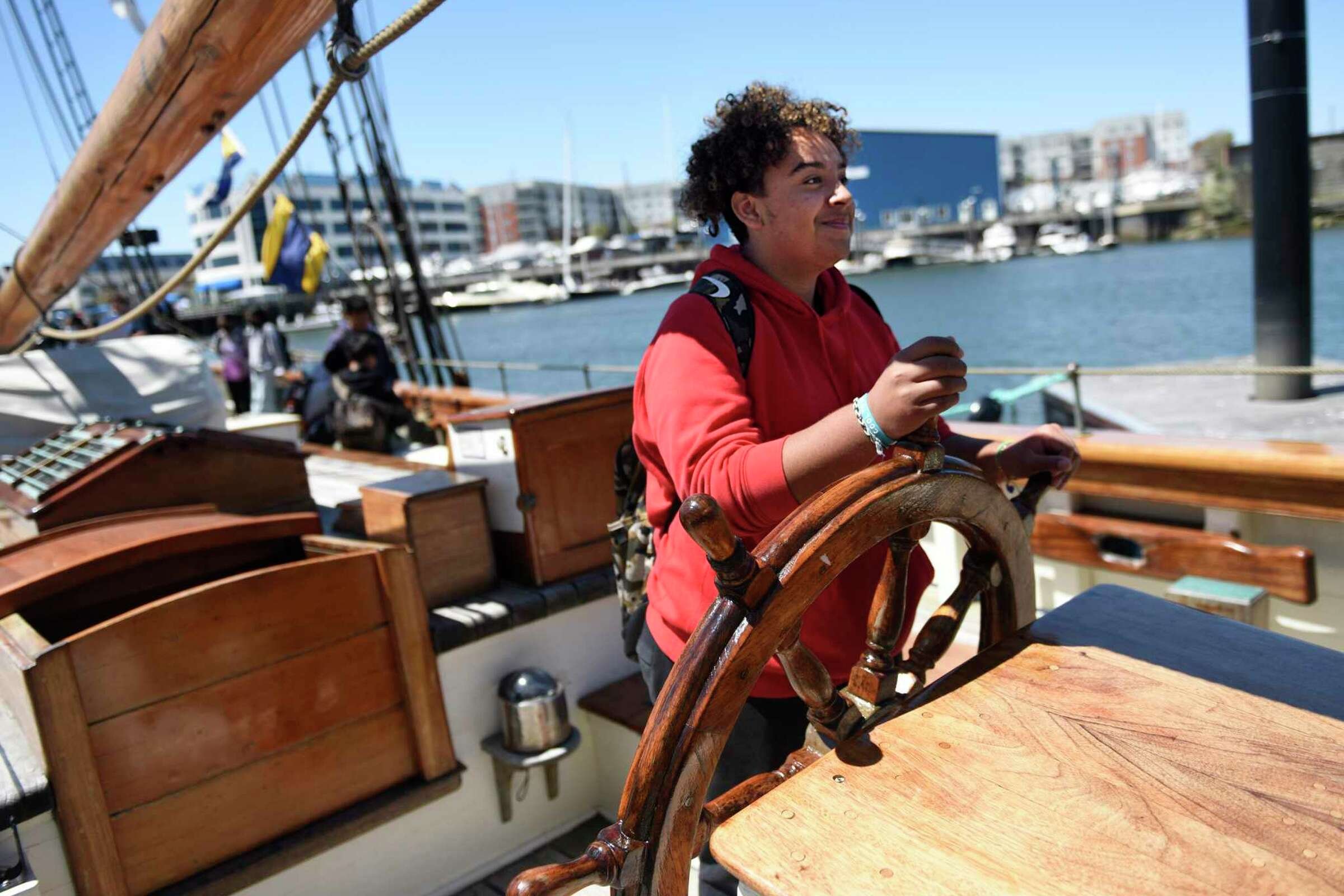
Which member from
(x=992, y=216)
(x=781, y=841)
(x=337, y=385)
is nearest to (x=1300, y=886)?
(x=781, y=841)

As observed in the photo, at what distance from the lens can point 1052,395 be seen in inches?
241

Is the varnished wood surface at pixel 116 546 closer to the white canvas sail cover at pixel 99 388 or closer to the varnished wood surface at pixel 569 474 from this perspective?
the varnished wood surface at pixel 569 474

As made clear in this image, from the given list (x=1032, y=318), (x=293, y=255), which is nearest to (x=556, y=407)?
(x=293, y=255)

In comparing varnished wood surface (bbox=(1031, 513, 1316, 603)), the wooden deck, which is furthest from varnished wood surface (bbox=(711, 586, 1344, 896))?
the wooden deck

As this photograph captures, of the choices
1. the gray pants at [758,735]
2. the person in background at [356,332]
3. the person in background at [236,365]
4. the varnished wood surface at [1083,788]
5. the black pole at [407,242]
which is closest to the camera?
the varnished wood surface at [1083,788]

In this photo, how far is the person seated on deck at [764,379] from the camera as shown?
4.50 ft

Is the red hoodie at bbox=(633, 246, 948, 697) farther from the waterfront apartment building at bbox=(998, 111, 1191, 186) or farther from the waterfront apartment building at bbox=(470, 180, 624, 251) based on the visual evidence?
the waterfront apartment building at bbox=(998, 111, 1191, 186)

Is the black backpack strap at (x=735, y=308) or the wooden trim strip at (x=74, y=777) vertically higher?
the black backpack strap at (x=735, y=308)

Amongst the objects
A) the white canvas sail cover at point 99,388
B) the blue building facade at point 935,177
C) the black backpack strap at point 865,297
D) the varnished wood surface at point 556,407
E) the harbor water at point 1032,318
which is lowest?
the harbor water at point 1032,318

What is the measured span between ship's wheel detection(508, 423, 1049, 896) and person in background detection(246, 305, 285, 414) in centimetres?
1023

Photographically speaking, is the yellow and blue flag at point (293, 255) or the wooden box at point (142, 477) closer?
the wooden box at point (142, 477)

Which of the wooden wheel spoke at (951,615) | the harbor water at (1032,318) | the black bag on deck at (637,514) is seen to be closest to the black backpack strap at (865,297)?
the black bag on deck at (637,514)

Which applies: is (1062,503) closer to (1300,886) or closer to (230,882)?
(1300,886)

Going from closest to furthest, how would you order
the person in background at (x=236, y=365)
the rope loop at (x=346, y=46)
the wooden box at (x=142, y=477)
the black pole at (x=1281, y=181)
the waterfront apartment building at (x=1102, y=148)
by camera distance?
the rope loop at (x=346, y=46) < the wooden box at (x=142, y=477) < the black pole at (x=1281, y=181) < the person in background at (x=236, y=365) < the waterfront apartment building at (x=1102, y=148)
